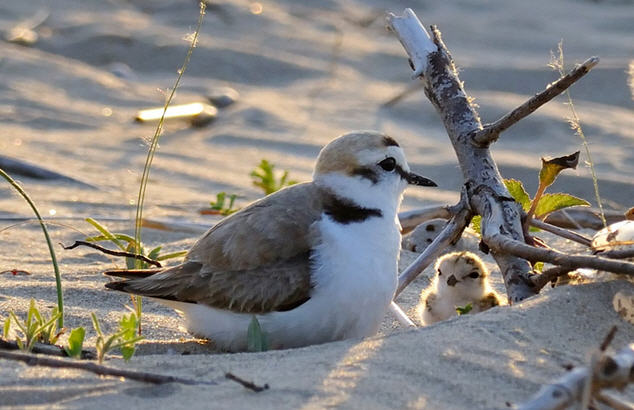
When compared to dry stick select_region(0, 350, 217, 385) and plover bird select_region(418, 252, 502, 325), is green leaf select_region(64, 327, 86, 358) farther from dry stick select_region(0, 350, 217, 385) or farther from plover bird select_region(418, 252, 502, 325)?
plover bird select_region(418, 252, 502, 325)

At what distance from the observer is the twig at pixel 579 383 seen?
2.30 metres

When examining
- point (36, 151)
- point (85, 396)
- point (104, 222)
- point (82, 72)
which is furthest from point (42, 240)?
point (82, 72)

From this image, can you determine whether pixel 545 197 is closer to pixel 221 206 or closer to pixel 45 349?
pixel 45 349

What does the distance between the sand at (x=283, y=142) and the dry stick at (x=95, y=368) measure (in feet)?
0.12

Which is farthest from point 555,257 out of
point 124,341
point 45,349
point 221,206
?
point 221,206

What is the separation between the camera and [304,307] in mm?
3676

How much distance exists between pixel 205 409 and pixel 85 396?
340mm

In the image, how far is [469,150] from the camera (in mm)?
4332

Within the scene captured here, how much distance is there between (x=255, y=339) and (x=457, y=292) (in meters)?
1.18

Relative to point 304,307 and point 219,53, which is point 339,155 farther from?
point 219,53

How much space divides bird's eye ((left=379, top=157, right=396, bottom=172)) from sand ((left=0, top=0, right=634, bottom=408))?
0.72 metres

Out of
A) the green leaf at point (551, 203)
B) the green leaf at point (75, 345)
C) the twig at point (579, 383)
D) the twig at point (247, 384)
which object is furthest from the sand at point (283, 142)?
the green leaf at point (551, 203)

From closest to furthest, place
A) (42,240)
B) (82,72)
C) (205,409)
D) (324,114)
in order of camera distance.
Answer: (205,409) < (42,240) < (324,114) < (82,72)

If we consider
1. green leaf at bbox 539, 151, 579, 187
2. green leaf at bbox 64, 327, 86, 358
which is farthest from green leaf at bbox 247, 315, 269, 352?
green leaf at bbox 539, 151, 579, 187
